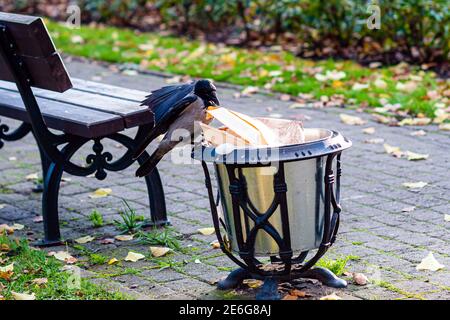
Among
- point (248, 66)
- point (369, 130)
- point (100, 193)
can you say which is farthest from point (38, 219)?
point (248, 66)

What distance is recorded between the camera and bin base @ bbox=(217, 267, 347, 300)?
12.7ft

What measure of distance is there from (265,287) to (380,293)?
1.66 feet

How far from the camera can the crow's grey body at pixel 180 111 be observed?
419cm

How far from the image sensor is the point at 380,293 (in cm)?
392

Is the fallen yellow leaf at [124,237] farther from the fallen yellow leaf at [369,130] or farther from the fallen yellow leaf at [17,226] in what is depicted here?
the fallen yellow leaf at [369,130]

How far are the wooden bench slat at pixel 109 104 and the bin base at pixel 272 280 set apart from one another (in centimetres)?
114

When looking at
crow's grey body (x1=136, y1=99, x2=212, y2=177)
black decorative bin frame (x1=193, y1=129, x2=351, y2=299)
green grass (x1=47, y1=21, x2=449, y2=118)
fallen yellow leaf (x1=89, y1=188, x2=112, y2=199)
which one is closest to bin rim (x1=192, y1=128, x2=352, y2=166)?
black decorative bin frame (x1=193, y1=129, x2=351, y2=299)

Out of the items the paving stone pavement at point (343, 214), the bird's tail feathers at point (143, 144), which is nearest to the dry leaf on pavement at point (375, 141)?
the paving stone pavement at point (343, 214)

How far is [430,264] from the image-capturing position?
165 inches

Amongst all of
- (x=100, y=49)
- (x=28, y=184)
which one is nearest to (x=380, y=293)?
(x=28, y=184)

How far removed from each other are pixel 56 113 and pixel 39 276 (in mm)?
972

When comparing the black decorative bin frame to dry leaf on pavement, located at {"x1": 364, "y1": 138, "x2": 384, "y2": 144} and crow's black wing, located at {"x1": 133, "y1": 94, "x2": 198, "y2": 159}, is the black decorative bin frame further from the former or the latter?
dry leaf on pavement, located at {"x1": 364, "y1": 138, "x2": 384, "y2": 144}

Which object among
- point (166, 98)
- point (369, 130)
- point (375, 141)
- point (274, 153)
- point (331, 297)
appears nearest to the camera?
point (274, 153)

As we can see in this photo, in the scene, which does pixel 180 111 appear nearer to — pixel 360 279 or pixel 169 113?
pixel 169 113
